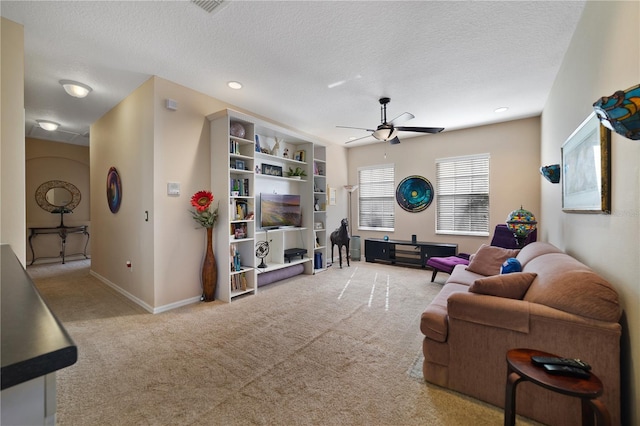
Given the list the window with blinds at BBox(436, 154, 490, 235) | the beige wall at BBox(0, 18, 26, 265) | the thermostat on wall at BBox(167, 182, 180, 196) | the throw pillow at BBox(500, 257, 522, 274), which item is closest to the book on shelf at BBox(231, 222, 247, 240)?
the thermostat on wall at BBox(167, 182, 180, 196)

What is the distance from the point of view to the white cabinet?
372 centimetres

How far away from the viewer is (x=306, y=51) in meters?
2.74

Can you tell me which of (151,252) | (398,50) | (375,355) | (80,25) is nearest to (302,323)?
(375,355)

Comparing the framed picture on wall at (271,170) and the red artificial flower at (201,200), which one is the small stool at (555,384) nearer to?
the red artificial flower at (201,200)

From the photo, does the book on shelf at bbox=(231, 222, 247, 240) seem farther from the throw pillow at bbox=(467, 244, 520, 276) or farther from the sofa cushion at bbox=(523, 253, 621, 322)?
the sofa cushion at bbox=(523, 253, 621, 322)

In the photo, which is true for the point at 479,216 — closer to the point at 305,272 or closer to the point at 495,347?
the point at 305,272

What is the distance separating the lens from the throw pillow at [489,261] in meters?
3.31

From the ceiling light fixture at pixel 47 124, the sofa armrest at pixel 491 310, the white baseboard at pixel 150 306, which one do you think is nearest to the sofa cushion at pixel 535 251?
the sofa armrest at pixel 491 310

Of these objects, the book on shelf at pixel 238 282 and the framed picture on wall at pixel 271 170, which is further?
the framed picture on wall at pixel 271 170

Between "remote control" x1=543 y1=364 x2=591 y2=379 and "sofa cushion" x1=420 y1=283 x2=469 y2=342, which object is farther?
"sofa cushion" x1=420 y1=283 x2=469 y2=342

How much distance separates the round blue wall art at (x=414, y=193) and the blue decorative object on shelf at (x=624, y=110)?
4.91 metres

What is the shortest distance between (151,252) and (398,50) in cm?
362

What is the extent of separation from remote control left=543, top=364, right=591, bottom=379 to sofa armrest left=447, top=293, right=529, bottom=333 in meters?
0.39

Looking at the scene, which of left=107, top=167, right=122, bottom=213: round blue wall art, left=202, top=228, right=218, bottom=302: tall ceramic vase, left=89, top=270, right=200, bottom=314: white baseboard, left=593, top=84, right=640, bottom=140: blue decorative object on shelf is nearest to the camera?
left=593, top=84, right=640, bottom=140: blue decorative object on shelf
